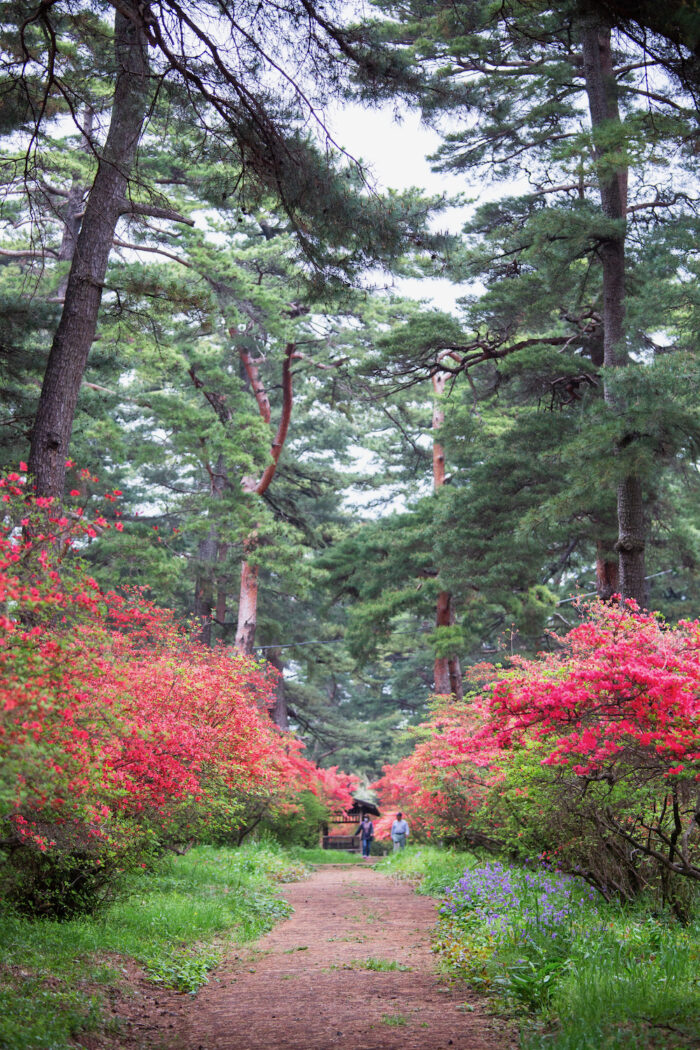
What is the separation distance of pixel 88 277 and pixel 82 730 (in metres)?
5.50

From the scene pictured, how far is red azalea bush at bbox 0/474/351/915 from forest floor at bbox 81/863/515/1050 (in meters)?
1.18

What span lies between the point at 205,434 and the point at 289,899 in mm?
9965

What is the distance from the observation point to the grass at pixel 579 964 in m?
4.22

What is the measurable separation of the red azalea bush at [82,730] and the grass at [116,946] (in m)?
0.53

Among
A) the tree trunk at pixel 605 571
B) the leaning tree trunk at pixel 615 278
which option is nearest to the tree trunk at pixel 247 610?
the tree trunk at pixel 605 571

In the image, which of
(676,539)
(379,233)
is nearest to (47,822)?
(379,233)

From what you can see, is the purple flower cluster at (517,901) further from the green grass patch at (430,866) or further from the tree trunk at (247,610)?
the tree trunk at (247,610)

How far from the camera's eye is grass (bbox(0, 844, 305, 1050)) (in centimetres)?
464

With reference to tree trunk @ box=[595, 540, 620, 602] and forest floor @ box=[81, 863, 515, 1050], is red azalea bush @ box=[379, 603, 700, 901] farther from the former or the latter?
tree trunk @ box=[595, 540, 620, 602]

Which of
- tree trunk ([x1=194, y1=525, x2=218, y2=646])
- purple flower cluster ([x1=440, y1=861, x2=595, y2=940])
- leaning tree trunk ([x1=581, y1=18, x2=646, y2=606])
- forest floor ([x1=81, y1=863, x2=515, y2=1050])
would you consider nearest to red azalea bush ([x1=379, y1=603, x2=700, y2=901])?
purple flower cluster ([x1=440, y1=861, x2=595, y2=940])

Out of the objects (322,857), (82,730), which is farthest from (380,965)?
(322,857)

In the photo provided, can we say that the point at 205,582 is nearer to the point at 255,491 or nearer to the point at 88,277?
the point at 255,491

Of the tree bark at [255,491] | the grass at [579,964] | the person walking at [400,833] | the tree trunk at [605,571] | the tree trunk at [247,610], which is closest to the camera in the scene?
the grass at [579,964]

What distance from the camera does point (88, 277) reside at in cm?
874
